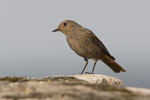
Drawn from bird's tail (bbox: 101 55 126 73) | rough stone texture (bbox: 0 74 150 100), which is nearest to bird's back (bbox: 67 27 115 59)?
bird's tail (bbox: 101 55 126 73)

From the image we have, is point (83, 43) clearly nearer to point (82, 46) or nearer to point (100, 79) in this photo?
point (82, 46)

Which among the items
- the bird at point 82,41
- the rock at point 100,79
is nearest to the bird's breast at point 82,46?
the bird at point 82,41

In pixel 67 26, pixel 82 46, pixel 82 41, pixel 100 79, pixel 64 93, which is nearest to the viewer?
pixel 64 93

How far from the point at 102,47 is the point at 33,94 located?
11.6 meters

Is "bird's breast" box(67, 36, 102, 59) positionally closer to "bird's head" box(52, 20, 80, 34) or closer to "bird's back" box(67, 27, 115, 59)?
"bird's back" box(67, 27, 115, 59)

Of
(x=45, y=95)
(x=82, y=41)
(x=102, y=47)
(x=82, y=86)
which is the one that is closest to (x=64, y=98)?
(x=45, y=95)

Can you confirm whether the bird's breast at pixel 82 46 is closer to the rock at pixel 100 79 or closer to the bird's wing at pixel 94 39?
the bird's wing at pixel 94 39

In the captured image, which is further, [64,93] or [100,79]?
[100,79]

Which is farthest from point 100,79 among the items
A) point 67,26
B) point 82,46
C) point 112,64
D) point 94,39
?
point 112,64

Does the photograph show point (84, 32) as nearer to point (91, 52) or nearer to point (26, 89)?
point (91, 52)

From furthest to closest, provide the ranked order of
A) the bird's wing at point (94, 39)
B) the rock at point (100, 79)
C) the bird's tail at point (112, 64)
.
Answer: the bird's tail at point (112, 64) → the bird's wing at point (94, 39) → the rock at point (100, 79)

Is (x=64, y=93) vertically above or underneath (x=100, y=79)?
underneath

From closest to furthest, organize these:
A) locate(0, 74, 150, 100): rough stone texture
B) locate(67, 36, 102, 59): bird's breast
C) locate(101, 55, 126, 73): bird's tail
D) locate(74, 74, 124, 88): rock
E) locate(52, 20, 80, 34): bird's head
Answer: locate(0, 74, 150, 100): rough stone texture, locate(74, 74, 124, 88): rock, locate(67, 36, 102, 59): bird's breast, locate(52, 20, 80, 34): bird's head, locate(101, 55, 126, 73): bird's tail

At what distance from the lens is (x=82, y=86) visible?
8547mm
